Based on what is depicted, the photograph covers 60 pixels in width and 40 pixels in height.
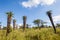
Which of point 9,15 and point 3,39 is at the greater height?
point 9,15

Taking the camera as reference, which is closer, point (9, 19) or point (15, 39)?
point (15, 39)

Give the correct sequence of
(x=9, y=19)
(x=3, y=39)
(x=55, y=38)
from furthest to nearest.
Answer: (x=9, y=19), (x=55, y=38), (x=3, y=39)

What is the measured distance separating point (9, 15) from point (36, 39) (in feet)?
41.6

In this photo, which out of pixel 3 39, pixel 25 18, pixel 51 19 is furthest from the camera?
pixel 25 18

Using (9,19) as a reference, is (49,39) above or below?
below

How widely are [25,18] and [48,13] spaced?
25.7ft

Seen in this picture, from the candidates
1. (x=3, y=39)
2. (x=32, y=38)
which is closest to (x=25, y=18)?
(x=32, y=38)

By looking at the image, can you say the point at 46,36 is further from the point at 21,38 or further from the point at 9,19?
the point at 9,19

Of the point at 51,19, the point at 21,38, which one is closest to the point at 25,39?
the point at 21,38

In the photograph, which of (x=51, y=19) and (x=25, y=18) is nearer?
(x=51, y=19)

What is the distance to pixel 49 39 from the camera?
1927cm

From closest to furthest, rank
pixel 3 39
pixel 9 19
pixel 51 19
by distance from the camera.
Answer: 1. pixel 3 39
2. pixel 9 19
3. pixel 51 19

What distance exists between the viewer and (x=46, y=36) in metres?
20.1

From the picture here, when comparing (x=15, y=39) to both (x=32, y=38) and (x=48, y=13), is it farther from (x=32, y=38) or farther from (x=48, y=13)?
(x=48, y=13)
